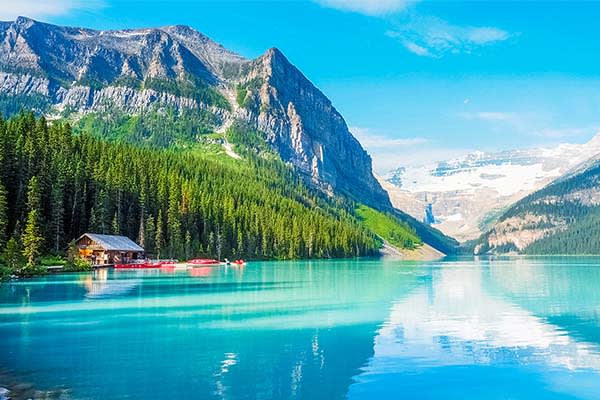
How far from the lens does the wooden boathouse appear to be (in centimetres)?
11350

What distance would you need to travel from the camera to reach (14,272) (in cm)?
7831

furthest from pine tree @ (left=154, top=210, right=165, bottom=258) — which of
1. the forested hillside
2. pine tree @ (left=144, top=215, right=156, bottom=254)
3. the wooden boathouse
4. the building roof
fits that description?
the wooden boathouse

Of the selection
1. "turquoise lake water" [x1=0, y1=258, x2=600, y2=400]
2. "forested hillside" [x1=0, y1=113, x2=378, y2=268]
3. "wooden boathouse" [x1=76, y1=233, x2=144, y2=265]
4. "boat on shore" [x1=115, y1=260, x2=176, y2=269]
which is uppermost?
"forested hillside" [x1=0, y1=113, x2=378, y2=268]

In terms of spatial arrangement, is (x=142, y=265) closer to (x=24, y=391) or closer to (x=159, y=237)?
(x=159, y=237)

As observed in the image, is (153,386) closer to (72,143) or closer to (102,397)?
(102,397)

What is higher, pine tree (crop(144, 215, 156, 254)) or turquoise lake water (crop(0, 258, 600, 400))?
pine tree (crop(144, 215, 156, 254))

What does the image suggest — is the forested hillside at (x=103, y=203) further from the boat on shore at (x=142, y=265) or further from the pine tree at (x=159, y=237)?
the boat on shore at (x=142, y=265)

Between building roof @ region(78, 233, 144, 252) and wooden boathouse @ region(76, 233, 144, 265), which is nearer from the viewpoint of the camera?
wooden boathouse @ region(76, 233, 144, 265)

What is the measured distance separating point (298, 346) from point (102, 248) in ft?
297

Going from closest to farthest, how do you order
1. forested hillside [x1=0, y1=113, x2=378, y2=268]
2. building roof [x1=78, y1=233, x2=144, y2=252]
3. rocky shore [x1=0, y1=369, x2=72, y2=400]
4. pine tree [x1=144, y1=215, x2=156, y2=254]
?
1. rocky shore [x1=0, y1=369, x2=72, y2=400]
2. forested hillside [x1=0, y1=113, x2=378, y2=268]
3. building roof [x1=78, y1=233, x2=144, y2=252]
4. pine tree [x1=144, y1=215, x2=156, y2=254]

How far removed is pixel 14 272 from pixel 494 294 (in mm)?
62095

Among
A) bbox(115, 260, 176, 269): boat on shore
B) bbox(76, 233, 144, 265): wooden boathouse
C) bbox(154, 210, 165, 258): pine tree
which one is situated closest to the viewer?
bbox(76, 233, 144, 265): wooden boathouse

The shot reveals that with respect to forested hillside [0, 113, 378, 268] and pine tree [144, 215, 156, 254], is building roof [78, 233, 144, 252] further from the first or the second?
pine tree [144, 215, 156, 254]

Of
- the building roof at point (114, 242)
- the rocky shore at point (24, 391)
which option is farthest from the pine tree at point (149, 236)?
the rocky shore at point (24, 391)
